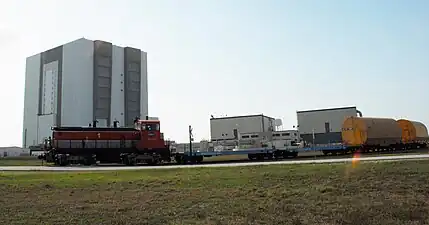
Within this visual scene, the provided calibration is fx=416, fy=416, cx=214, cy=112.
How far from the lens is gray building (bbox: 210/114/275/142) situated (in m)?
70.6

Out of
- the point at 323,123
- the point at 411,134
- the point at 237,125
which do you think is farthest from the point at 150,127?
the point at 323,123

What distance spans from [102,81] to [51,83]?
1363cm

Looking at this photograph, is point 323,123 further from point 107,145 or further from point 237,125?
point 107,145

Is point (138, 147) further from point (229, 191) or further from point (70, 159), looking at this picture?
point (229, 191)

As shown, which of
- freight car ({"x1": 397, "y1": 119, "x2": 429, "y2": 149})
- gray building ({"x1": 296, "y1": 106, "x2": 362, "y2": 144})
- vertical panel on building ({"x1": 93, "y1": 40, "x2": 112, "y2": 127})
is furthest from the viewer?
vertical panel on building ({"x1": 93, "y1": 40, "x2": 112, "y2": 127})

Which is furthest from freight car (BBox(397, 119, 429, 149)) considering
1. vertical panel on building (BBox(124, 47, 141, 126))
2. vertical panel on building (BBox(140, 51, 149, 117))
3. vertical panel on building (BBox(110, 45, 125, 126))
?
vertical panel on building (BBox(140, 51, 149, 117))

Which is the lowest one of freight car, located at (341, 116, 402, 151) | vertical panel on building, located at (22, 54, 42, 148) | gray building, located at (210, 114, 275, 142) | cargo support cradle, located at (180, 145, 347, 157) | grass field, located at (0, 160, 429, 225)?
grass field, located at (0, 160, 429, 225)

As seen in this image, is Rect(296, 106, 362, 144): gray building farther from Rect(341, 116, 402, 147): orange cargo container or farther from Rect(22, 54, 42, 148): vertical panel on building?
Rect(22, 54, 42, 148): vertical panel on building

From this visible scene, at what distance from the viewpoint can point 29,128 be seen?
381ft

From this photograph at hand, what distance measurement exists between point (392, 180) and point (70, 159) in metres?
30.4

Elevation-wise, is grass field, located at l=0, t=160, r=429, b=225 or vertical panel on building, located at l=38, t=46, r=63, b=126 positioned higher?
vertical panel on building, located at l=38, t=46, r=63, b=126

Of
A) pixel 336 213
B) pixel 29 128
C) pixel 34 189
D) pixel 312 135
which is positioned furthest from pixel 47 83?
pixel 336 213

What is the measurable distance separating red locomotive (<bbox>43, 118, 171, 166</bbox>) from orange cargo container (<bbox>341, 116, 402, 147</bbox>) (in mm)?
22592

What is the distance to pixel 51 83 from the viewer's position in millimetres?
108750
